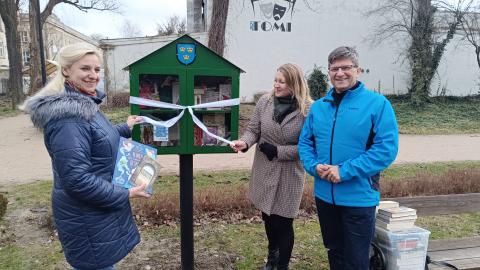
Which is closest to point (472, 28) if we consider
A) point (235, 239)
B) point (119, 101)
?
point (119, 101)

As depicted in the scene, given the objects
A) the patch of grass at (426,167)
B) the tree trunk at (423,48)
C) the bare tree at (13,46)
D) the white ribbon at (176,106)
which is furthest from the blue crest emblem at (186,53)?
the bare tree at (13,46)

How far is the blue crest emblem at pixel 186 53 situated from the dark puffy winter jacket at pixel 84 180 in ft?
2.32

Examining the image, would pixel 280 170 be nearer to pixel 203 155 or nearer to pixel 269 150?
pixel 269 150

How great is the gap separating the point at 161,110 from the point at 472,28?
64.4ft

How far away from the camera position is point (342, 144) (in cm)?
256

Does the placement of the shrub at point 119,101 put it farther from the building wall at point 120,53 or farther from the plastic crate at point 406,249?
the plastic crate at point 406,249

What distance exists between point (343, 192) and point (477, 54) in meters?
19.0

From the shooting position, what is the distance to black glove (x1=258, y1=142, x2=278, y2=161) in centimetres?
309

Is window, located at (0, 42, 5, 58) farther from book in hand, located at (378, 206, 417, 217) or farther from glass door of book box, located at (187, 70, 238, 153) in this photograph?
book in hand, located at (378, 206, 417, 217)

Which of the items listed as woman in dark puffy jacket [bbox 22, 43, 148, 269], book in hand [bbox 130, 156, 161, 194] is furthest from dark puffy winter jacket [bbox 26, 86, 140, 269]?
book in hand [bbox 130, 156, 161, 194]

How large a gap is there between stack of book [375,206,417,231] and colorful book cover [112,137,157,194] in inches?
67.1

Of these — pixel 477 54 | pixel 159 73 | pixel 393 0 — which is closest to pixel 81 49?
pixel 159 73

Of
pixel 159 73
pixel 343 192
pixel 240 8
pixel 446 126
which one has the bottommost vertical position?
pixel 446 126

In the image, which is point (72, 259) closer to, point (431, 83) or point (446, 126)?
point (446, 126)
